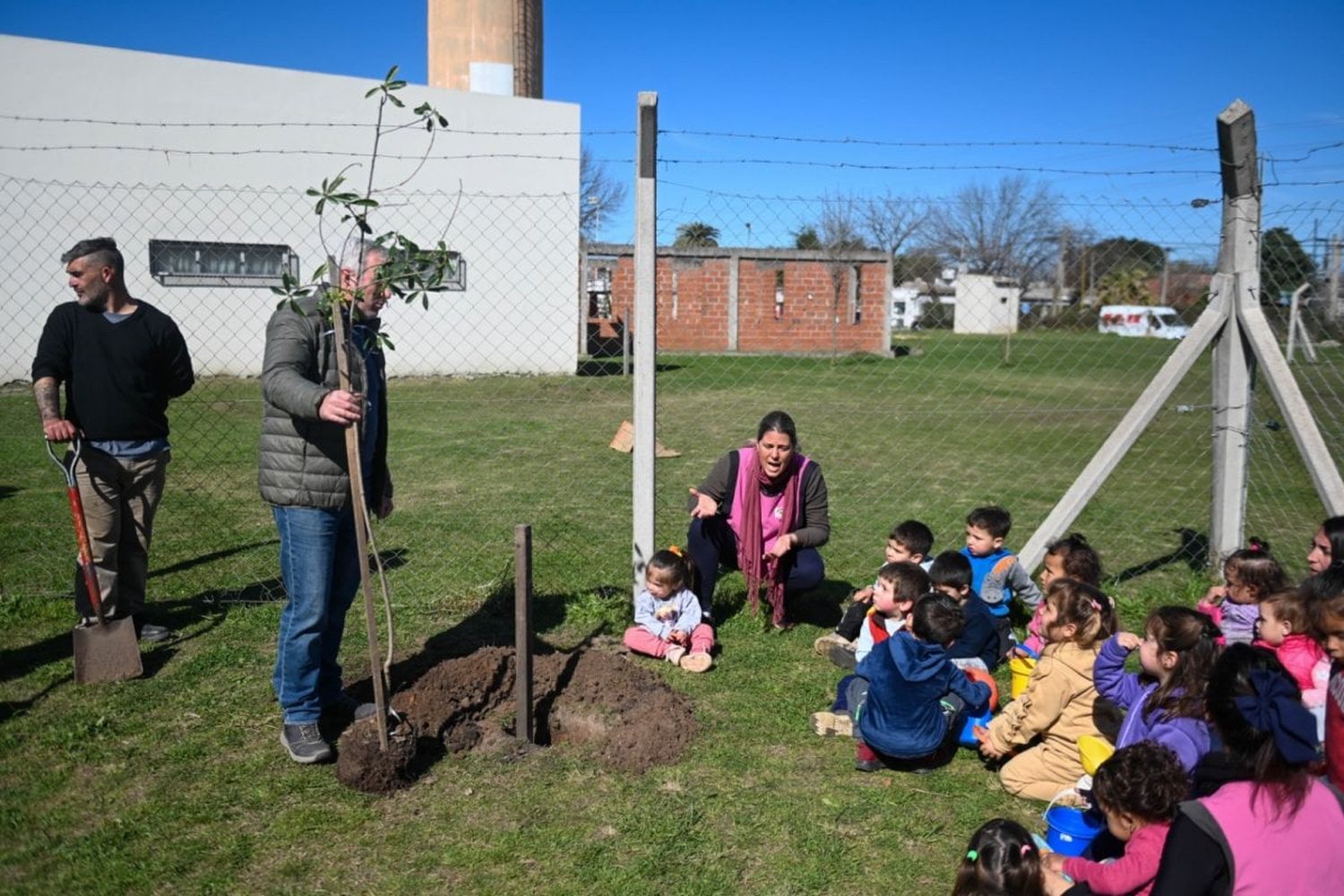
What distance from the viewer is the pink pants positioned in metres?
4.70

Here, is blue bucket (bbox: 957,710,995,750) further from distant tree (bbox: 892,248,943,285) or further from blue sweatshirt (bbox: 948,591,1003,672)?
distant tree (bbox: 892,248,943,285)

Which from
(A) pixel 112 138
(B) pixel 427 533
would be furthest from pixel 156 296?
(B) pixel 427 533

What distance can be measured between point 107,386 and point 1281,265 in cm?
616

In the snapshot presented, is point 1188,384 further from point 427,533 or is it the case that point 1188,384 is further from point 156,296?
point 156,296

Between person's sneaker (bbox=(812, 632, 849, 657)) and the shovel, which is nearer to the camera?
the shovel

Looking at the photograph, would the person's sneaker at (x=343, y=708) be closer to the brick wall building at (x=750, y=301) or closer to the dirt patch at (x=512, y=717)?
the dirt patch at (x=512, y=717)

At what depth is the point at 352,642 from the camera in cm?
479

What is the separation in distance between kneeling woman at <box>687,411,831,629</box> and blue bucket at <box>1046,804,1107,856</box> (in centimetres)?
200

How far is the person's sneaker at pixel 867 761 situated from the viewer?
12.3ft

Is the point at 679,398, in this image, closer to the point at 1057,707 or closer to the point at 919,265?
the point at 919,265

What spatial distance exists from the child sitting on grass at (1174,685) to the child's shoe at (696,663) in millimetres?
1758

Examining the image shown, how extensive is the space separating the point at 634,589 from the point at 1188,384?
1322 centimetres

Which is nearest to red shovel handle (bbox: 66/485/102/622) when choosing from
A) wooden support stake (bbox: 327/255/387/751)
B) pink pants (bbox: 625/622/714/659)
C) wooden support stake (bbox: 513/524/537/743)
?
wooden support stake (bbox: 327/255/387/751)

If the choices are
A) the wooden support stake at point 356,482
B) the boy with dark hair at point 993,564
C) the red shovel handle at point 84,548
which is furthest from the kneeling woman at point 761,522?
the red shovel handle at point 84,548
